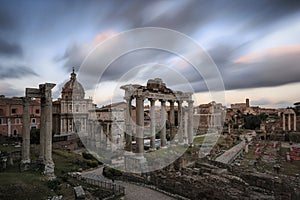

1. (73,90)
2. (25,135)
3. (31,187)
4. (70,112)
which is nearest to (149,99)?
(25,135)

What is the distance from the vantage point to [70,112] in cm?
4612

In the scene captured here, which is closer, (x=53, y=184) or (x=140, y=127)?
(x=53, y=184)

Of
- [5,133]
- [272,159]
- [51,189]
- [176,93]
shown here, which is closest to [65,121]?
[5,133]

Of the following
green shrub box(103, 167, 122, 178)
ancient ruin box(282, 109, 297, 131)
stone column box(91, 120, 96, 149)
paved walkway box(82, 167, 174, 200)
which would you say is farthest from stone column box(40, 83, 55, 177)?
ancient ruin box(282, 109, 297, 131)

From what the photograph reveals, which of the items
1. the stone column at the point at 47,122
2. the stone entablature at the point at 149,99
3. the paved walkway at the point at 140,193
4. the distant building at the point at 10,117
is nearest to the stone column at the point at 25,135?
the stone column at the point at 47,122

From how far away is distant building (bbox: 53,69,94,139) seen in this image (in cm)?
4534

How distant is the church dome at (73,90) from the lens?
47994 mm

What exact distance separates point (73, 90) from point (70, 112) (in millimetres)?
5168

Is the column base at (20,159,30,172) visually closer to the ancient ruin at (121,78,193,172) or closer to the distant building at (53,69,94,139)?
the ancient ruin at (121,78,193,172)

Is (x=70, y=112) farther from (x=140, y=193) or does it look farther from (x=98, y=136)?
(x=140, y=193)

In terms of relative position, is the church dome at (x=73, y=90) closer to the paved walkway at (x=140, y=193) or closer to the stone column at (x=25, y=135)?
the stone column at (x=25, y=135)

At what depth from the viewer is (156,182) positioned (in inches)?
664

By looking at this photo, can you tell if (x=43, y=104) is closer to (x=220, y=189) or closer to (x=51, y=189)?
(x=51, y=189)

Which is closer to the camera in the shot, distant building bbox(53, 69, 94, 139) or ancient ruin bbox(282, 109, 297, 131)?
distant building bbox(53, 69, 94, 139)
